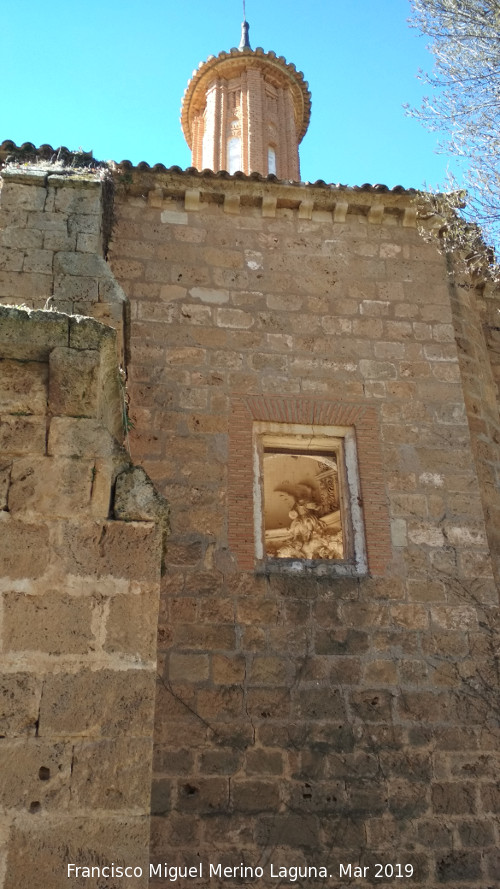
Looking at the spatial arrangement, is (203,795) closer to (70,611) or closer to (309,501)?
(70,611)

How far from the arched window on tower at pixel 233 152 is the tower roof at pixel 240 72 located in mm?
1711

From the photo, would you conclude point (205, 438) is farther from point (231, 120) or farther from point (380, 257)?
point (231, 120)

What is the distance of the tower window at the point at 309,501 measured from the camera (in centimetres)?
645

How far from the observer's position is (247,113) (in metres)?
18.6

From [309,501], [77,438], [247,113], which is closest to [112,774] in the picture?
[77,438]

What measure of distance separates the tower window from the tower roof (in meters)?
10.8

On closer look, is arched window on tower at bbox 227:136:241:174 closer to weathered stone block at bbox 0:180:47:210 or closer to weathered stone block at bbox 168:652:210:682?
weathered stone block at bbox 0:180:47:210

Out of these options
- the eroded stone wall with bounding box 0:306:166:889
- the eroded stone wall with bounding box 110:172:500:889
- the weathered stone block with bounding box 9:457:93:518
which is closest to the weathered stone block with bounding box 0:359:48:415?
the eroded stone wall with bounding box 0:306:166:889

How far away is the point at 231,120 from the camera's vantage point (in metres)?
19.1

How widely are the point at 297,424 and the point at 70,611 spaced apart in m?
4.31

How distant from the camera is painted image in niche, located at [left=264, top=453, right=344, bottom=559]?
12627mm

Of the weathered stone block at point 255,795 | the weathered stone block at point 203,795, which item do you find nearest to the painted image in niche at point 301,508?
the weathered stone block at point 255,795

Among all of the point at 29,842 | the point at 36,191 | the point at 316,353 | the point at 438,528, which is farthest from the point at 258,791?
the point at 36,191

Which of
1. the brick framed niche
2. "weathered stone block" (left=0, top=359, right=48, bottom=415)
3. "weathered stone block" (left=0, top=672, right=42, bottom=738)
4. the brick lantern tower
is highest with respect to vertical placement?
the brick lantern tower
